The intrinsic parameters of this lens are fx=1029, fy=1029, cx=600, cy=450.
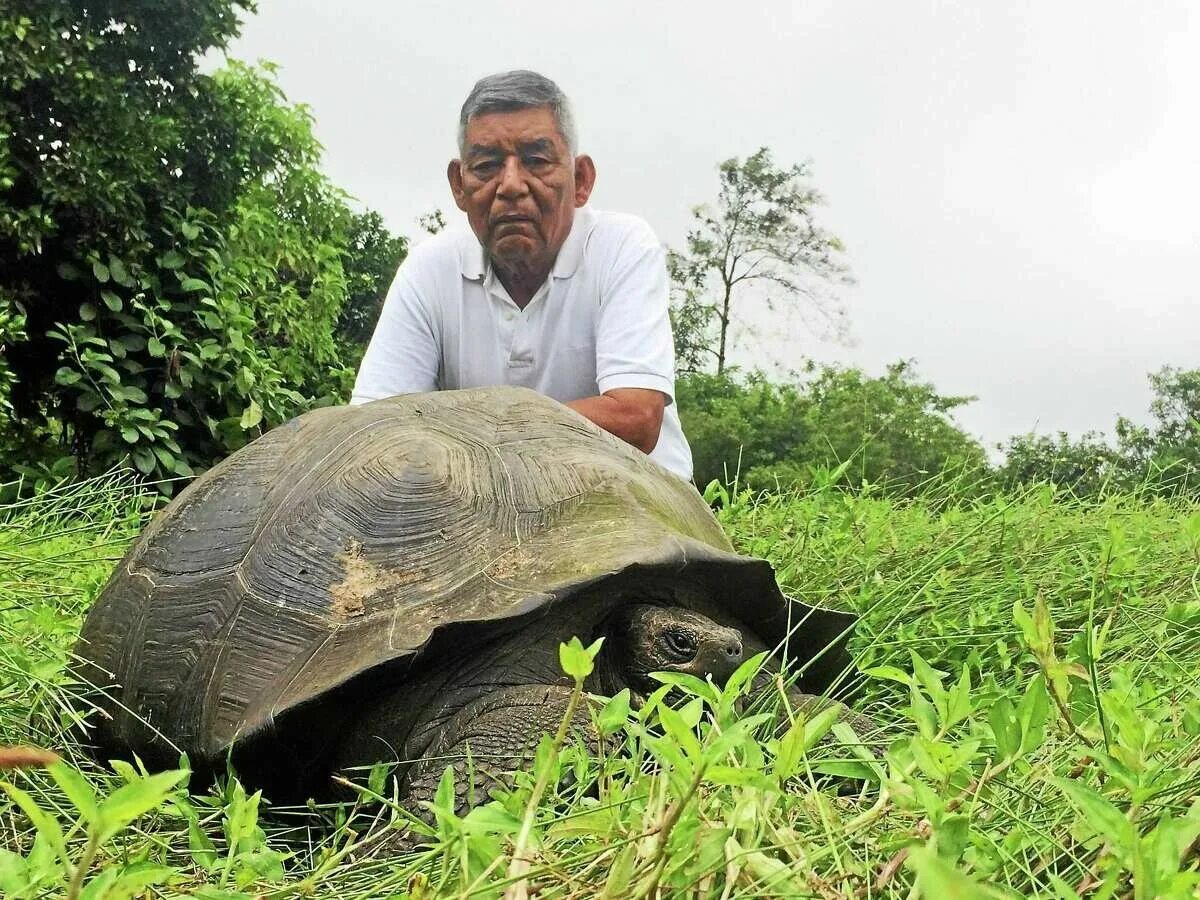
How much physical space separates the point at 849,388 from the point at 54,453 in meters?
9.73

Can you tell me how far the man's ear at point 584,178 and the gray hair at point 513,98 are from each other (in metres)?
0.17

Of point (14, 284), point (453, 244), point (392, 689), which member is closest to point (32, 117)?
A: point (14, 284)

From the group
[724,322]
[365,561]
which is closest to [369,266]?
[724,322]

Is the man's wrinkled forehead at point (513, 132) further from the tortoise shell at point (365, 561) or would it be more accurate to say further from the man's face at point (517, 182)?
the tortoise shell at point (365, 561)

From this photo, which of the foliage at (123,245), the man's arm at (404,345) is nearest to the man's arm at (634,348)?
the man's arm at (404,345)

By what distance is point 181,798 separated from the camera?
1524mm

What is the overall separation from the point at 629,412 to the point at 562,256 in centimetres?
77

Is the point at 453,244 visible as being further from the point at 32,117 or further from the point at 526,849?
the point at 32,117

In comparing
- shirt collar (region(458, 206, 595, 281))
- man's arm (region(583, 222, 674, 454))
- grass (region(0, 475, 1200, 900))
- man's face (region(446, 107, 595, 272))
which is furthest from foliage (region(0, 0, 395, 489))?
grass (region(0, 475, 1200, 900))

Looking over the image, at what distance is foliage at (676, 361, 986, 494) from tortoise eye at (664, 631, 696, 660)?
7.31m

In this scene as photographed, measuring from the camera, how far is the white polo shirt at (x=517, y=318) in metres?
3.66

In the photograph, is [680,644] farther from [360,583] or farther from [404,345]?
[404,345]

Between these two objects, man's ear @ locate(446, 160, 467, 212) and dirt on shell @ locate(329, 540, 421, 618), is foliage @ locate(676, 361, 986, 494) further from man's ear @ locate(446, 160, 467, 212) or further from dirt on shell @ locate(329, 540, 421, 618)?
dirt on shell @ locate(329, 540, 421, 618)

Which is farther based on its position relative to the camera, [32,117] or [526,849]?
[32,117]
